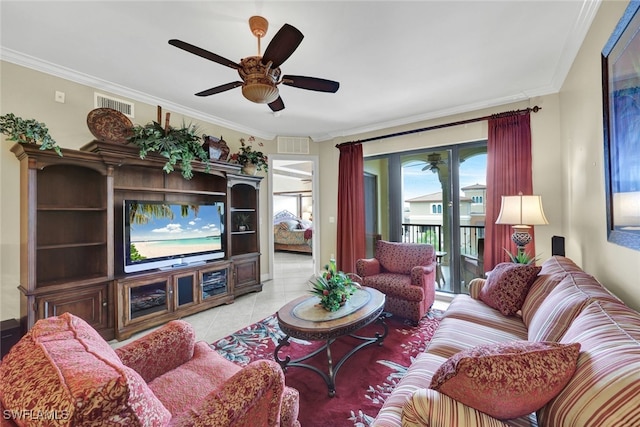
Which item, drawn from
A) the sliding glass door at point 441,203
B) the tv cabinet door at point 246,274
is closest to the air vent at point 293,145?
the sliding glass door at point 441,203

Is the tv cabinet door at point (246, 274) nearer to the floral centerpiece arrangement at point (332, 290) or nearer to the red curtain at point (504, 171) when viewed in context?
the floral centerpiece arrangement at point (332, 290)

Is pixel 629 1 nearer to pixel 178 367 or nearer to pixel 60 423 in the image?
pixel 60 423

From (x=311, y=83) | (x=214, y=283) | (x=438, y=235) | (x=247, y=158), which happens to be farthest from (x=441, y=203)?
(x=214, y=283)

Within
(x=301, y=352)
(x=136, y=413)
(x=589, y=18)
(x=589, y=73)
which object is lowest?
(x=301, y=352)

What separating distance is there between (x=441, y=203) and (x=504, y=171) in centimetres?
92

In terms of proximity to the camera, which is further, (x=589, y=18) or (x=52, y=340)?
(x=589, y=18)

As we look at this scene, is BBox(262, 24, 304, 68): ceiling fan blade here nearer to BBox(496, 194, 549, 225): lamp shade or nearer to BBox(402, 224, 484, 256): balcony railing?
BBox(496, 194, 549, 225): lamp shade

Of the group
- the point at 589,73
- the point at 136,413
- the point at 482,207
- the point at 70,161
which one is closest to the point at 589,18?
the point at 589,73

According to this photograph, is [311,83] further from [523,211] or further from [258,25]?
[523,211]

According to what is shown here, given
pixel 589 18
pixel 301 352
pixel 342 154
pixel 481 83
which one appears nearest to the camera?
pixel 589 18

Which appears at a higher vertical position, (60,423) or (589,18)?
(589,18)

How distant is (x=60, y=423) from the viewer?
0.60 meters

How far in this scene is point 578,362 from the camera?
87 cm

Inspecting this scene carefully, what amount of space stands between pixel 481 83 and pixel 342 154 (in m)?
2.28
